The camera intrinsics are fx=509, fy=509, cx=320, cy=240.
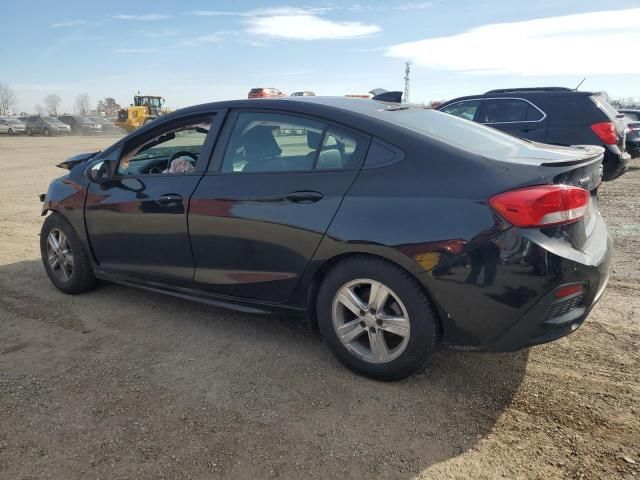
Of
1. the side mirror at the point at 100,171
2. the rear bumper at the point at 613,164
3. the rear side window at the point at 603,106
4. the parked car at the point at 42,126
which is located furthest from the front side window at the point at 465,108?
the parked car at the point at 42,126

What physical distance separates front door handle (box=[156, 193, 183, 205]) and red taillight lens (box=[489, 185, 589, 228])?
80.7 inches

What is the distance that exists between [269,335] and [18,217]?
5798mm

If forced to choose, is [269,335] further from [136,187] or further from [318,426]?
[136,187]

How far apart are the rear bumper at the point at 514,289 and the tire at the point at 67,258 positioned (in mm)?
2964

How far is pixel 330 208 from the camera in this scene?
2818 mm

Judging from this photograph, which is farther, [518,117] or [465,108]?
[465,108]

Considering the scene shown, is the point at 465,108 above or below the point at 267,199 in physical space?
above

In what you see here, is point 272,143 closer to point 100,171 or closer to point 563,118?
point 100,171

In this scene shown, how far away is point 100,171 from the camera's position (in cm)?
402

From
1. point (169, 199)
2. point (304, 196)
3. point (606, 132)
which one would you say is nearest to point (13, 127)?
point (606, 132)

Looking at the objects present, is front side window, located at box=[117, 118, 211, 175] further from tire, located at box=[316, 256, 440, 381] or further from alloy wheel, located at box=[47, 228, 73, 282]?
tire, located at box=[316, 256, 440, 381]

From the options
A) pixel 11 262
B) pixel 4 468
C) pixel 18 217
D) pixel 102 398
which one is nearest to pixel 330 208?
pixel 102 398

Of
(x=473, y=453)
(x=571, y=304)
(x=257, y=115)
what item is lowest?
(x=473, y=453)

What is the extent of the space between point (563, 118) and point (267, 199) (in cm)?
649
